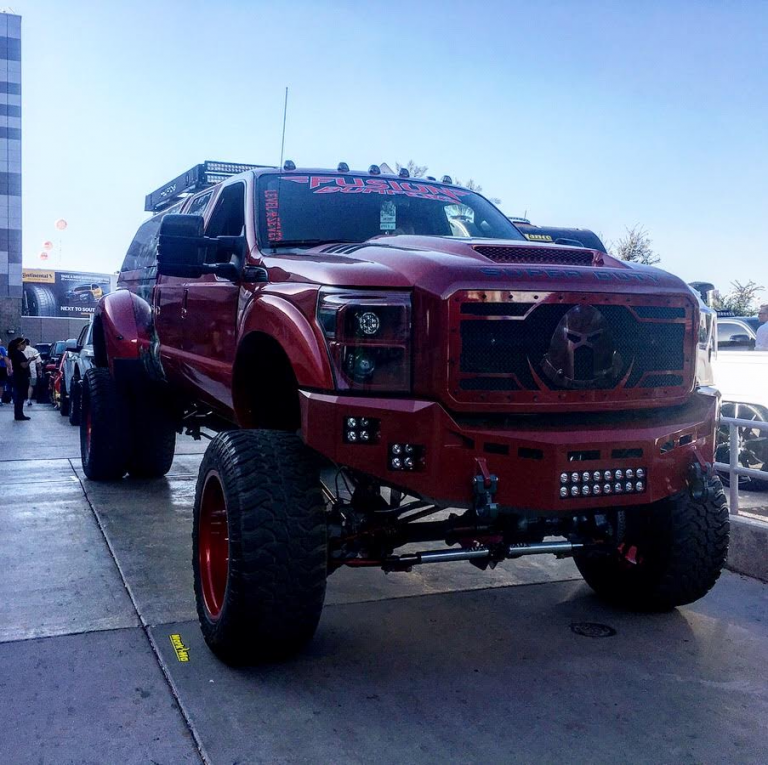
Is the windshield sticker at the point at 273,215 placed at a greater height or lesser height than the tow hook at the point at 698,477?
greater

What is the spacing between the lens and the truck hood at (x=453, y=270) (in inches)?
135

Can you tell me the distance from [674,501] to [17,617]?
3.13 m

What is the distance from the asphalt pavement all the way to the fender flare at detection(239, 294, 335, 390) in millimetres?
1241

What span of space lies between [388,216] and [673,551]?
225 cm

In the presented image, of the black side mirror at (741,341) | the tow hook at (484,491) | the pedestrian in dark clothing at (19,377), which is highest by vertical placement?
the black side mirror at (741,341)

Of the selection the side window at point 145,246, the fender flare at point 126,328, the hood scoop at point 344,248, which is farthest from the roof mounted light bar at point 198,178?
the hood scoop at point 344,248

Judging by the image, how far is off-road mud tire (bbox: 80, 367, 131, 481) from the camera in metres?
7.58

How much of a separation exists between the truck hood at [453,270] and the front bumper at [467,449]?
479 millimetres

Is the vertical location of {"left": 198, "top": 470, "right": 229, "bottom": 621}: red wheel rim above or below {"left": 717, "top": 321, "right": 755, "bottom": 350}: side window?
below

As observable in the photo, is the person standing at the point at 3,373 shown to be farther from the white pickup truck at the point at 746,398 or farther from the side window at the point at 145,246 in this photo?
the white pickup truck at the point at 746,398

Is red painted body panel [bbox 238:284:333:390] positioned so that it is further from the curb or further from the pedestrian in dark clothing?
the pedestrian in dark clothing

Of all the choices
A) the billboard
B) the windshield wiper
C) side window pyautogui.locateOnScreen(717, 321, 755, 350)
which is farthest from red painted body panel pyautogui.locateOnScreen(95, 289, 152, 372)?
the billboard

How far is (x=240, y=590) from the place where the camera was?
348 cm

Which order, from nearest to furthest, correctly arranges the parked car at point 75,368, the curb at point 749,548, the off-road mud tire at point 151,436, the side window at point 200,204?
the curb at point 749,548 < the side window at point 200,204 < the off-road mud tire at point 151,436 < the parked car at point 75,368
